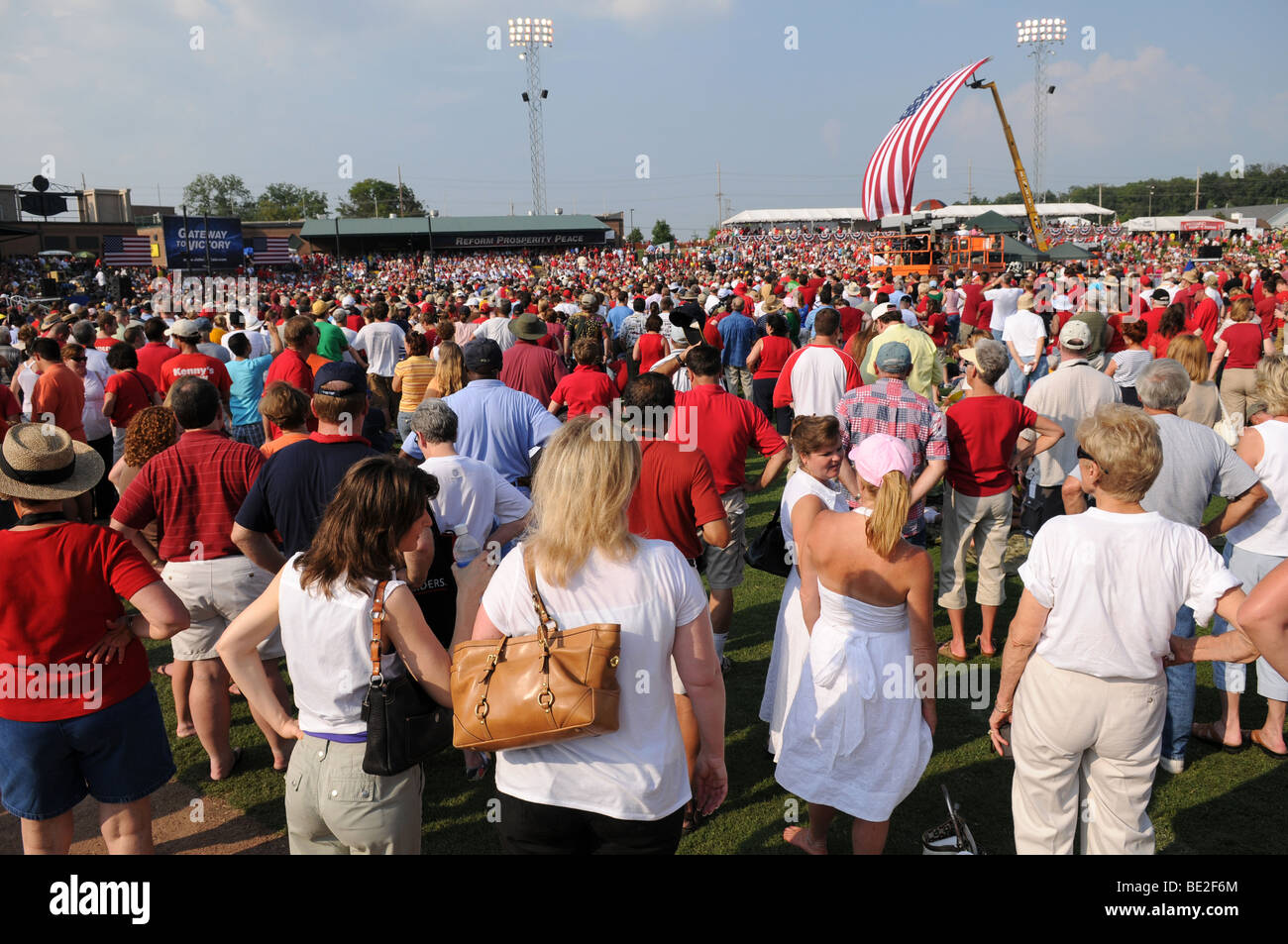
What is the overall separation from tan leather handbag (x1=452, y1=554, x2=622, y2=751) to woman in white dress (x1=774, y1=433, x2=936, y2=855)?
137cm

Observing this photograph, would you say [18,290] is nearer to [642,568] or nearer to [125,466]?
[125,466]

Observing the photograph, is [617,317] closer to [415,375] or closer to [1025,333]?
[415,375]

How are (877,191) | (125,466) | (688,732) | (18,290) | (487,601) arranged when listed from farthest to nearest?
(18,290) → (877,191) → (125,466) → (688,732) → (487,601)

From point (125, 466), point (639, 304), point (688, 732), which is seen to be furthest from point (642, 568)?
point (639, 304)

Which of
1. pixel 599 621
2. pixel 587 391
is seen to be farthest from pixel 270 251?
pixel 599 621

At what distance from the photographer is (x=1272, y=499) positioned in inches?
162

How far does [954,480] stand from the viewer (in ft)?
18.3

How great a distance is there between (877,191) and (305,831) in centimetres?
2341

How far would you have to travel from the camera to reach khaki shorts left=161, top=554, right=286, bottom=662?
4129 millimetres

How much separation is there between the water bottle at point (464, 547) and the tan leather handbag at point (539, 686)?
1972 millimetres

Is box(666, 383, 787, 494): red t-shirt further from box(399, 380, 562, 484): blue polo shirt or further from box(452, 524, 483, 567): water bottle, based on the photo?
box(452, 524, 483, 567): water bottle

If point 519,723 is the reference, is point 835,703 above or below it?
below

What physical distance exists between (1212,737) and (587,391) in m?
4.44

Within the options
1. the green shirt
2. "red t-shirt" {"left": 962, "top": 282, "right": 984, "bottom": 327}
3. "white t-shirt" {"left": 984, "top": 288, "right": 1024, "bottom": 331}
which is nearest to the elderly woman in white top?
the green shirt
